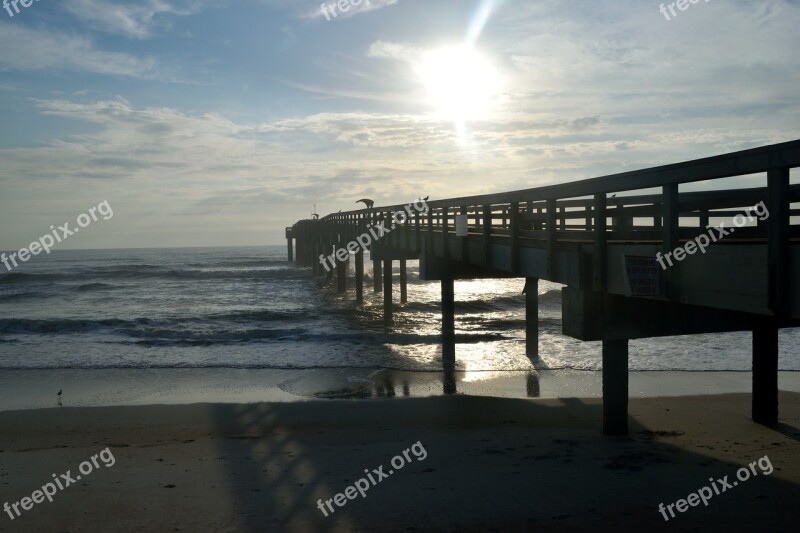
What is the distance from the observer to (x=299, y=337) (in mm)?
21578

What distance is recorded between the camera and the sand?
6.20 m

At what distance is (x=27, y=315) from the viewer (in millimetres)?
31203

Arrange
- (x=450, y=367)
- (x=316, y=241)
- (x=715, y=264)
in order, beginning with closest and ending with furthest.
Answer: (x=715, y=264) < (x=450, y=367) < (x=316, y=241)

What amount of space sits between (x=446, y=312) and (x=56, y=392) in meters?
10.3

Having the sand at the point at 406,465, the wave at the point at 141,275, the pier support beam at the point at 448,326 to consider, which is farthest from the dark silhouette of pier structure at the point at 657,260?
the wave at the point at 141,275

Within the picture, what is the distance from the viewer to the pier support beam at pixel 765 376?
964 centimetres

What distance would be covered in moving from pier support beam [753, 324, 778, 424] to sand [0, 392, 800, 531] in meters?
0.28

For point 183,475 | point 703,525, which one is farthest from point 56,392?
point 703,525

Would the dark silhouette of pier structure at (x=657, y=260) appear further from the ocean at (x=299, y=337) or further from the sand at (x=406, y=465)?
the ocean at (x=299, y=337)

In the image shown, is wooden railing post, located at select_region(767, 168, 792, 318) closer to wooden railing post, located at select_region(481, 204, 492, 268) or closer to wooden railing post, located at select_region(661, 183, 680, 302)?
wooden railing post, located at select_region(661, 183, 680, 302)

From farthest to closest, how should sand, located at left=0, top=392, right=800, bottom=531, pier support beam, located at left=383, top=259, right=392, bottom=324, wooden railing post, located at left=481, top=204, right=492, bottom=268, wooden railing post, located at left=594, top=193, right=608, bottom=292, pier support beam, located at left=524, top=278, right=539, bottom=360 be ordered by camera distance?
pier support beam, located at left=383, top=259, right=392, bottom=324 < pier support beam, located at left=524, top=278, right=539, bottom=360 < wooden railing post, located at left=481, top=204, right=492, bottom=268 < wooden railing post, located at left=594, top=193, right=608, bottom=292 < sand, located at left=0, top=392, right=800, bottom=531

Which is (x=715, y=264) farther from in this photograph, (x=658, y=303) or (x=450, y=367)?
(x=450, y=367)

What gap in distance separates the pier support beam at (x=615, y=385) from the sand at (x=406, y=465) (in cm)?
25

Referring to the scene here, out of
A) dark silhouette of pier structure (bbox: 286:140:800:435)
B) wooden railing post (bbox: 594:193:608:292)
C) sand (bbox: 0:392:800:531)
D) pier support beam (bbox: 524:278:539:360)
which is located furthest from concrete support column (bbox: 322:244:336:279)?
wooden railing post (bbox: 594:193:608:292)
